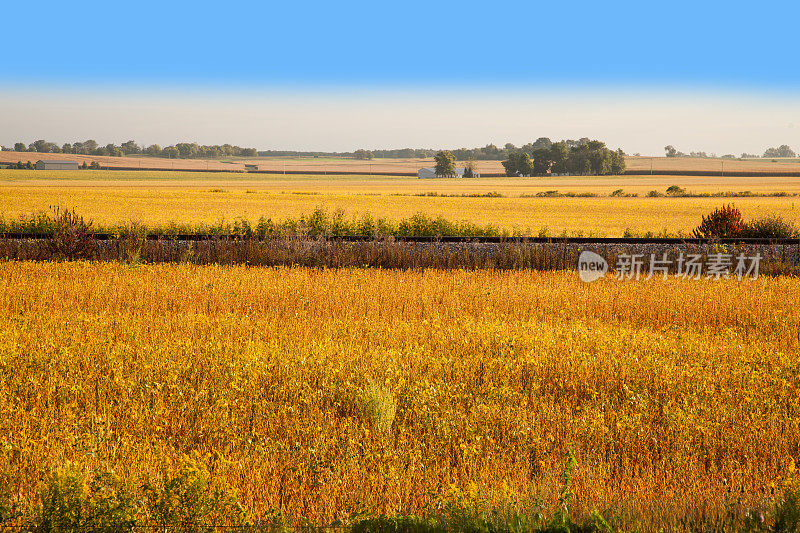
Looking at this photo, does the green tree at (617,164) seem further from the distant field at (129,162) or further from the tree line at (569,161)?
the distant field at (129,162)

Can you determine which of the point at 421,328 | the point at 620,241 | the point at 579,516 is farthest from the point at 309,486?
the point at 620,241

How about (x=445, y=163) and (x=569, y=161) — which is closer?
(x=569, y=161)

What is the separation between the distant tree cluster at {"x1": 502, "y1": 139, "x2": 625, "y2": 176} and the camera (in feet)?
479

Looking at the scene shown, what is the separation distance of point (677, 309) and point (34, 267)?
1370cm

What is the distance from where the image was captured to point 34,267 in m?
15.9

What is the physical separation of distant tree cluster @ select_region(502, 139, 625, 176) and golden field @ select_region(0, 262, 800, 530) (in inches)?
5478

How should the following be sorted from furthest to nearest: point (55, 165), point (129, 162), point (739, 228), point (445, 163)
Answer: point (129, 162), point (55, 165), point (445, 163), point (739, 228)

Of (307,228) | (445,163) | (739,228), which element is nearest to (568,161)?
(445,163)

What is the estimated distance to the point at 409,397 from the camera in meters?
6.85

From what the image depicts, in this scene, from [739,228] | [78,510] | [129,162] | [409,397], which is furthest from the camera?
[129,162]

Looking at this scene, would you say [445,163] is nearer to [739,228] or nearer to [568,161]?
[568,161]

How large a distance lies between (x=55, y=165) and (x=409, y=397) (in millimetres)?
172645

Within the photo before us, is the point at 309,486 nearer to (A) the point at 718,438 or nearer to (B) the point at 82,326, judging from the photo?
(A) the point at 718,438

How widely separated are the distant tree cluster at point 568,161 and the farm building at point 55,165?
10091 cm
